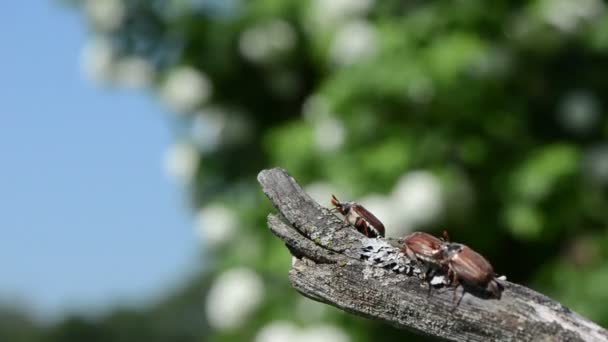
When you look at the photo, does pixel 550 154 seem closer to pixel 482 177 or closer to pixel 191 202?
pixel 482 177

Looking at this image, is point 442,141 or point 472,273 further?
point 442,141

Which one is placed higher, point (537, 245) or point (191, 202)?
point (191, 202)

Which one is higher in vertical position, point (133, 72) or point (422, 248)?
point (133, 72)

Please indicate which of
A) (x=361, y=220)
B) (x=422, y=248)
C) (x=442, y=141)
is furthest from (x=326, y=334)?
(x=422, y=248)

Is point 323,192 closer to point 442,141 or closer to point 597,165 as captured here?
point 442,141

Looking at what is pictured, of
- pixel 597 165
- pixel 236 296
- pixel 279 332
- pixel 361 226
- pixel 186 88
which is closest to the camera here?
pixel 361 226

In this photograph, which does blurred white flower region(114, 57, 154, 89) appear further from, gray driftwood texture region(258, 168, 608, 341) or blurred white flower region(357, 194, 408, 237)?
gray driftwood texture region(258, 168, 608, 341)

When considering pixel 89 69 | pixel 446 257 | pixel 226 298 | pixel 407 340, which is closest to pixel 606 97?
pixel 407 340
